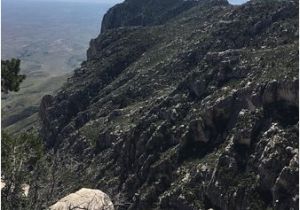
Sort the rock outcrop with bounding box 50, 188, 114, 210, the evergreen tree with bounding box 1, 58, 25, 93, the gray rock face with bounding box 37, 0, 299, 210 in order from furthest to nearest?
the gray rock face with bounding box 37, 0, 299, 210 → the rock outcrop with bounding box 50, 188, 114, 210 → the evergreen tree with bounding box 1, 58, 25, 93

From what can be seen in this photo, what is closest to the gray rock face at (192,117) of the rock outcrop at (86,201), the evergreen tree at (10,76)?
the rock outcrop at (86,201)

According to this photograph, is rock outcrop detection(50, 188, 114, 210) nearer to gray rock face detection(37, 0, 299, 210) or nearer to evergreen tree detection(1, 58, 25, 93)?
gray rock face detection(37, 0, 299, 210)

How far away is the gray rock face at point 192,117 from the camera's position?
74.0 meters

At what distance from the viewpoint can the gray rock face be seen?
74000 millimetres

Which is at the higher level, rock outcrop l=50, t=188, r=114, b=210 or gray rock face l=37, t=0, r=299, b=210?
rock outcrop l=50, t=188, r=114, b=210

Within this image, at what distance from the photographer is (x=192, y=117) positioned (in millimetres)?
93312

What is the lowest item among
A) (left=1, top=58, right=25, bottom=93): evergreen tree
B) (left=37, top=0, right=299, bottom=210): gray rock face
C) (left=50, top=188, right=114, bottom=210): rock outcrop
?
(left=37, top=0, right=299, bottom=210): gray rock face

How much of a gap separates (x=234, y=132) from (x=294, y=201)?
19.8m

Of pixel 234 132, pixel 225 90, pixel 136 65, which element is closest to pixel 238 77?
pixel 225 90

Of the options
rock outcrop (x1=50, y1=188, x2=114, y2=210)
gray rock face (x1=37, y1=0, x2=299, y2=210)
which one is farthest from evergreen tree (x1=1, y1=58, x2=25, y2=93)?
rock outcrop (x1=50, y1=188, x2=114, y2=210)

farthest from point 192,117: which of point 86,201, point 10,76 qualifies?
point 10,76

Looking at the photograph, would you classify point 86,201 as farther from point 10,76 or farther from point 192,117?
point 192,117

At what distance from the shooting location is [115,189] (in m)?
92.7

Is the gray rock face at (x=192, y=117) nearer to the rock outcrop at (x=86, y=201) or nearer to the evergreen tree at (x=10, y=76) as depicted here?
the rock outcrop at (x=86, y=201)
